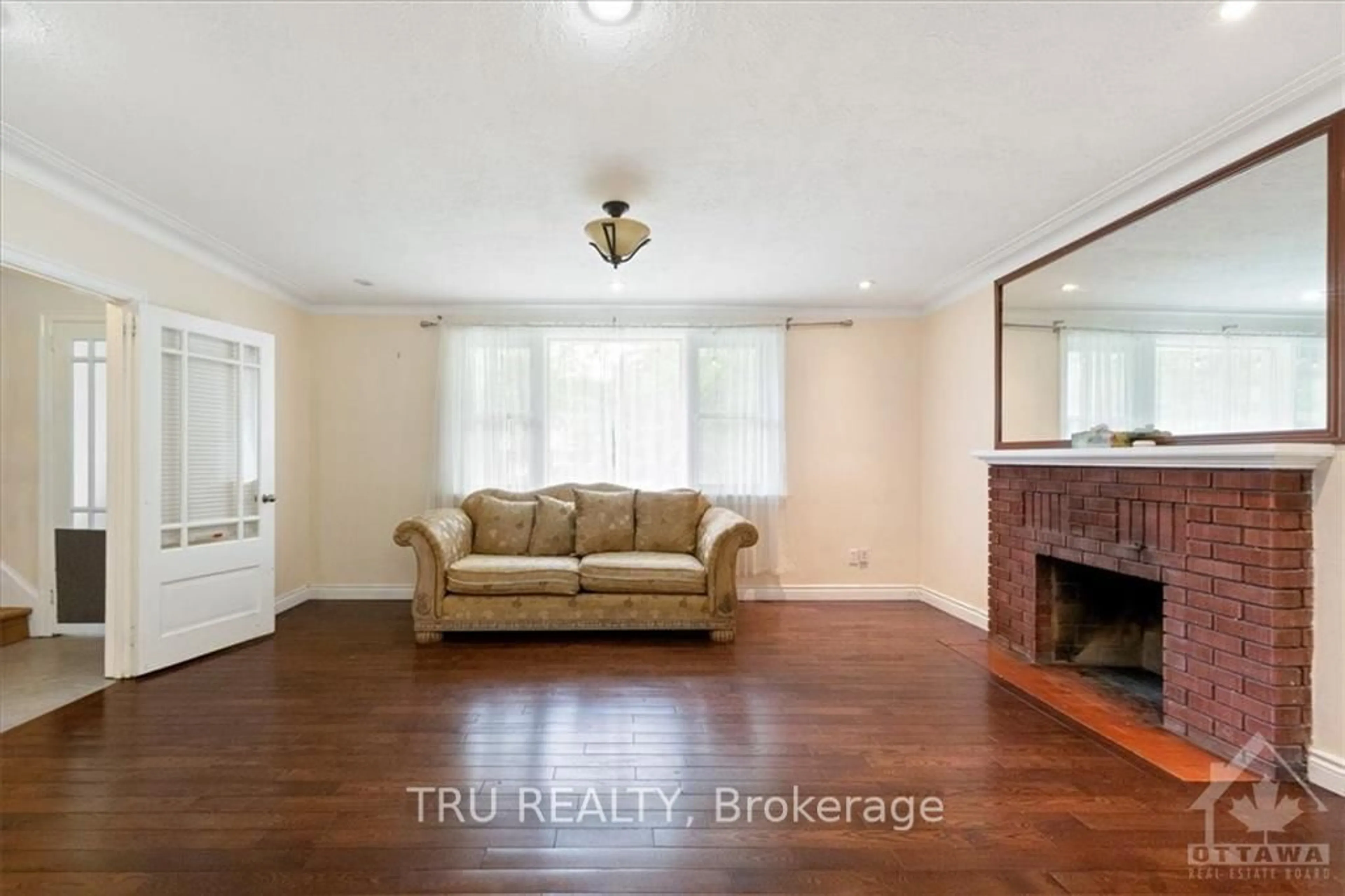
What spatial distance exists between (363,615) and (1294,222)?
18.2ft

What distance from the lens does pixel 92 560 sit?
397cm

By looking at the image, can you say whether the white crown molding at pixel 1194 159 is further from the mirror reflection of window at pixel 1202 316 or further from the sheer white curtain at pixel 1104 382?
the sheer white curtain at pixel 1104 382

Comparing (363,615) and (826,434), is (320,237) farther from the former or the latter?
(826,434)

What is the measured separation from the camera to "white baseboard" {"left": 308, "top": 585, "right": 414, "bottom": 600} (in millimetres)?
4980

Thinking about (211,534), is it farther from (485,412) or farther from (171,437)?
(485,412)

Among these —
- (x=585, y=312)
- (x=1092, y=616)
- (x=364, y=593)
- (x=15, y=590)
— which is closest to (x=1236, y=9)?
(x=1092, y=616)

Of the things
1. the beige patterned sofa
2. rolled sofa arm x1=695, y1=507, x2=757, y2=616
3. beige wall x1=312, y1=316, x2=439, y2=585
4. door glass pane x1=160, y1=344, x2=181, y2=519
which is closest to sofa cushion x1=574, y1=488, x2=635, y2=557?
the beige patterned sofa

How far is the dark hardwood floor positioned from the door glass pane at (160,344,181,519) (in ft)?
3.07

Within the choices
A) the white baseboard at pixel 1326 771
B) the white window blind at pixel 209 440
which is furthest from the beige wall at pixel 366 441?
the white baseboard at pixel 1326 771

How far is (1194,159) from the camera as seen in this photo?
2516 mm

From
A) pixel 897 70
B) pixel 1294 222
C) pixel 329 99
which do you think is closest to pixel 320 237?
pixel 329 99

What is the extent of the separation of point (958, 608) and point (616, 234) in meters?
3.61

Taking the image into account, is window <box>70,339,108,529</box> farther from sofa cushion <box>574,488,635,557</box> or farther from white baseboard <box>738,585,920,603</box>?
white baseboard <box>738,585,920,603</box>

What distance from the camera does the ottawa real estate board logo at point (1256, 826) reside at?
1754 mm
